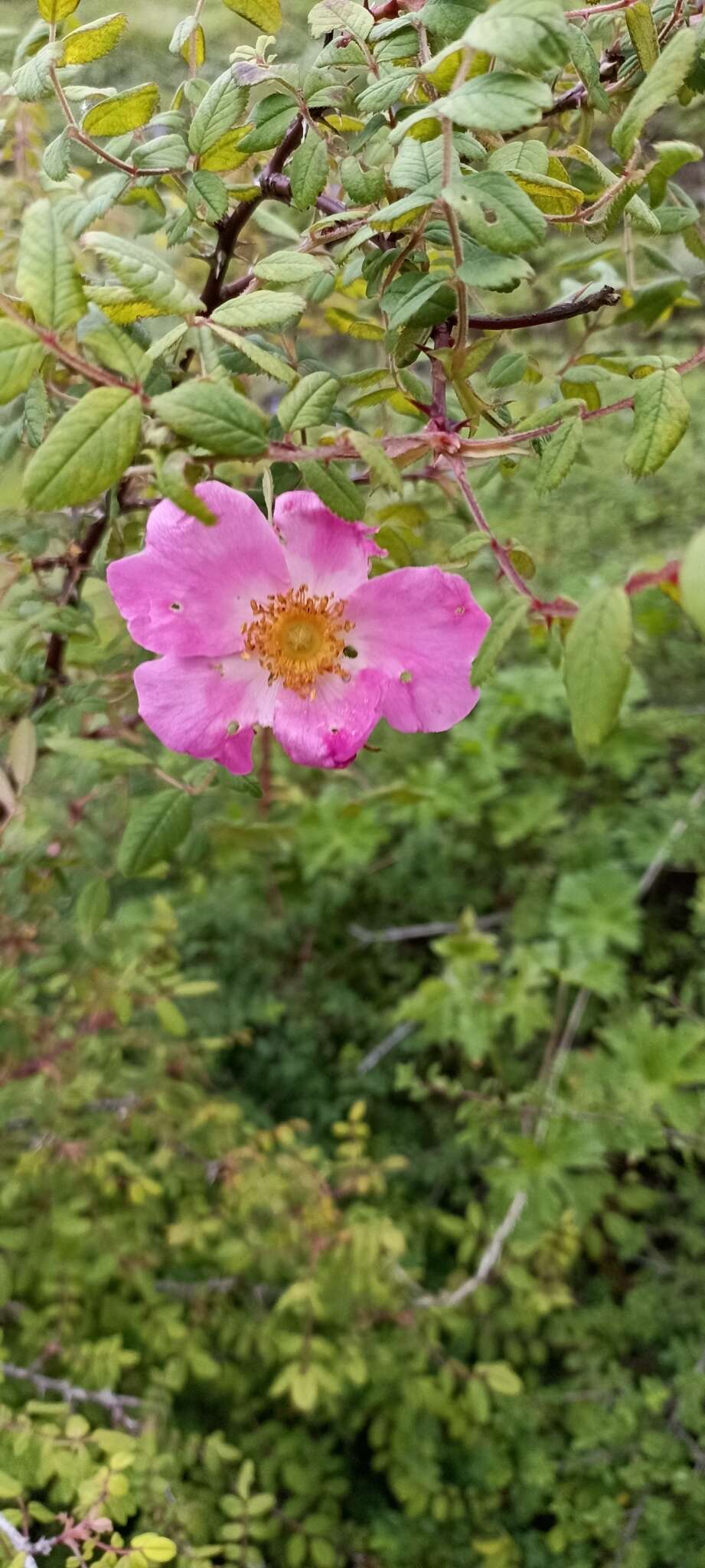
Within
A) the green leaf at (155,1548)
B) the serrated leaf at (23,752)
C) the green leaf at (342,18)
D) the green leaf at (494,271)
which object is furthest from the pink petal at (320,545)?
the green leaf at (155,1548)

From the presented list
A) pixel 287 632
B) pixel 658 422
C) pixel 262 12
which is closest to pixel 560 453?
pixel 658 422

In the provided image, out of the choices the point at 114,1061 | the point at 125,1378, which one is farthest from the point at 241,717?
the point at 125,1378

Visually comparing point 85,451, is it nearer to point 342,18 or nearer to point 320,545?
point 320,545

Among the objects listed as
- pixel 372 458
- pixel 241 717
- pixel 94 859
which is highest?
pixel 372 458

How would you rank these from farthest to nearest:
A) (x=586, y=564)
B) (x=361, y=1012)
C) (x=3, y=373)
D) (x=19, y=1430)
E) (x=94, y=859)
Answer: (x=586, y=564) < (x=361, y=1012) < (x=94, y=859) < (x=19, y=1430) < (x=3, y=373)

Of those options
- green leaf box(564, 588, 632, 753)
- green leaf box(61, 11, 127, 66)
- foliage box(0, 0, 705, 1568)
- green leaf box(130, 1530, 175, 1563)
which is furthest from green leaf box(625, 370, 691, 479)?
green leaf box(130, 1530, 175, 1563)

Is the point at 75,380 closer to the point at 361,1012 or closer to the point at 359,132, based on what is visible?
the point at 359,132
